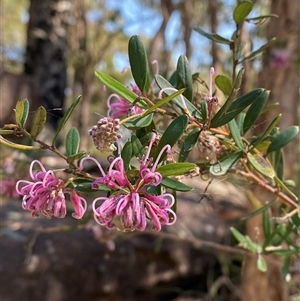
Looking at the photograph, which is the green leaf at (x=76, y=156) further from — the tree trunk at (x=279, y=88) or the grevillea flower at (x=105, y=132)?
the tree trunk at (x=279, y=88)

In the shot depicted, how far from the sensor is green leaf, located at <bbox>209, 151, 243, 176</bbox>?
0.49m

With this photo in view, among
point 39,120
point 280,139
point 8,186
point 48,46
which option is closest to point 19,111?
point 39,120

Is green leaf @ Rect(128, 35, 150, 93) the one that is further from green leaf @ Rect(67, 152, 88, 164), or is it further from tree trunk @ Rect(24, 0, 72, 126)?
tree trunk @ Rect(24, 0, 72, 126)

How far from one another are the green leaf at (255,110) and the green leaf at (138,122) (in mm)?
157

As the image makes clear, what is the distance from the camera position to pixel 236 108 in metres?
0.48

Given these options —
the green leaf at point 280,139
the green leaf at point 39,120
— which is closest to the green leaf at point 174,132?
the green leaf at point 39,120

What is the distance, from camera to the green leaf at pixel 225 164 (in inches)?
19.4

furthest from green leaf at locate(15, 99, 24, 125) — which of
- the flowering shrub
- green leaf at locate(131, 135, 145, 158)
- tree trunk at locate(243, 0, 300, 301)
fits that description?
tree trunk at locate(243, 0, 300, 301)

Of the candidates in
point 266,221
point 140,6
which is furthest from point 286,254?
point 140,6

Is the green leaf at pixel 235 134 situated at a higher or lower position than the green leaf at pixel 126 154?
higher

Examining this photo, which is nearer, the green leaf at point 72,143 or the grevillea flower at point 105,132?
the grevillea flower at point 105,132

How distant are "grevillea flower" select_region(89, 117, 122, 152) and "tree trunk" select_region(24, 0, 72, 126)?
2.02 m

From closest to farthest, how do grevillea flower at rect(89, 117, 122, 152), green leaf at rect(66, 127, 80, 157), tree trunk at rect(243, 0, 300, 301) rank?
grevillea flower at rect(89, 117, 122, 152) < green leaf at rect(66, 127, 80, 157) < tree trunk at rect(243, 0, 300, 301)

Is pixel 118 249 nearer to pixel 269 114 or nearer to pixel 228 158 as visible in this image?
pixel 269 114
